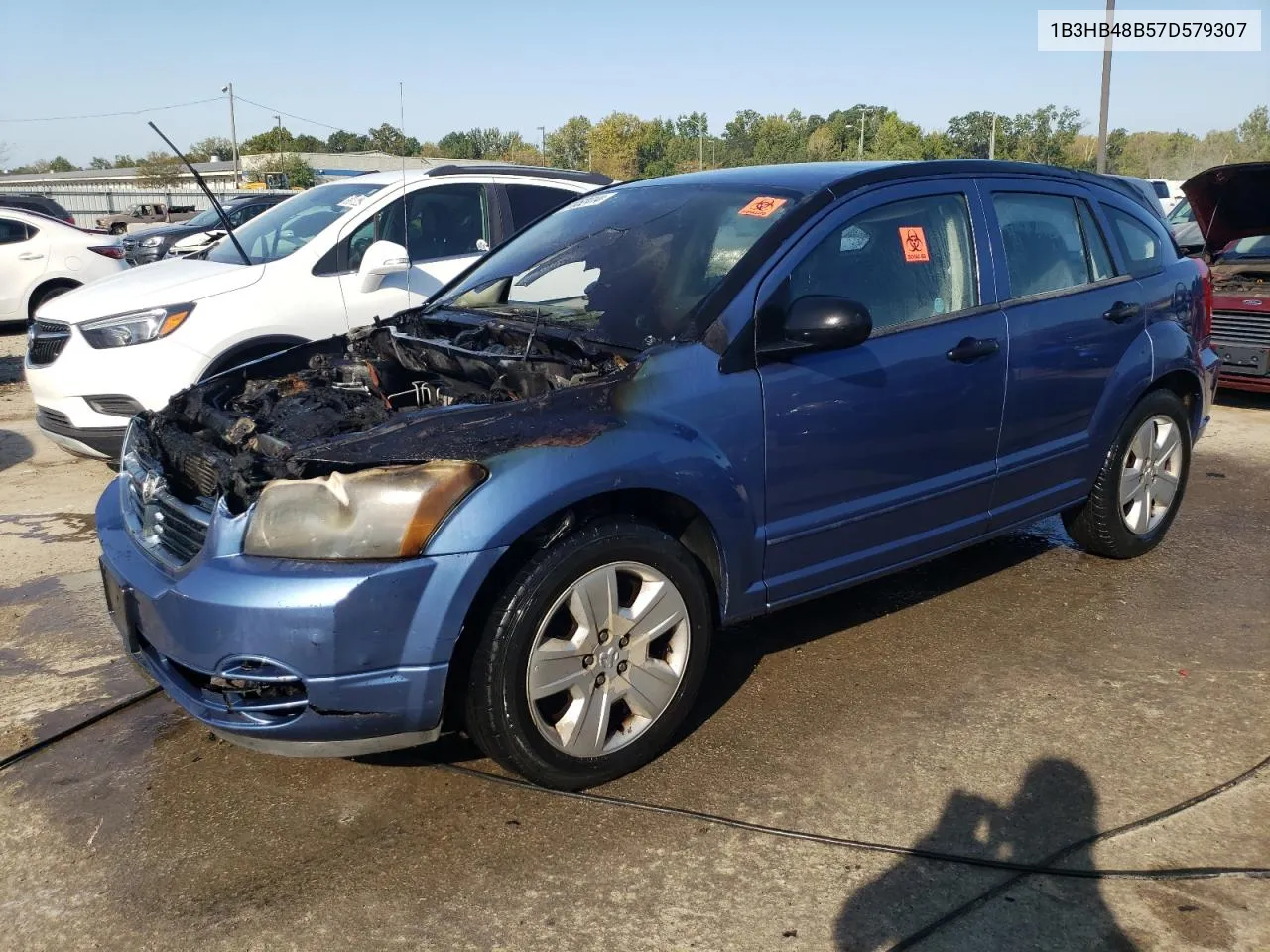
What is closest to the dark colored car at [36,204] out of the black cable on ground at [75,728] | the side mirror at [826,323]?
Answer: the black cable on ground at [75,728]

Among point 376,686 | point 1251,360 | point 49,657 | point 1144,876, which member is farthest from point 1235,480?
point 49,657

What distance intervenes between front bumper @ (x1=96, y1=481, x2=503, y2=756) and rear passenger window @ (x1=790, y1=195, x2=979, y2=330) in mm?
1579

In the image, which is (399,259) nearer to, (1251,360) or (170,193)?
(1251,360)

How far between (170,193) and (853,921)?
4987cm

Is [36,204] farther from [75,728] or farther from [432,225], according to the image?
[75,728]

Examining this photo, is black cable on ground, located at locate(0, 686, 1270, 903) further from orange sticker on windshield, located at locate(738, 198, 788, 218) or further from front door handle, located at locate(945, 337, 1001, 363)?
orange sticker on windshield, located at locate(738, 198, 788, 218)

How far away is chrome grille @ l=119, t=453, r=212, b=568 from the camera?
2.97 metres

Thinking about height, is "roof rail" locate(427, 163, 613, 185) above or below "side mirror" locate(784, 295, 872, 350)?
above

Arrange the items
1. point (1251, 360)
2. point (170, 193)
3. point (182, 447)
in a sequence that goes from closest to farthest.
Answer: point (182, 447)
point (1251, 360)
point (170, 193)

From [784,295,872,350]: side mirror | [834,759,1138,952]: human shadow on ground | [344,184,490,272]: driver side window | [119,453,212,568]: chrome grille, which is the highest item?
[344,184,490,272]: driver side window

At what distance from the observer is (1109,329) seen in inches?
176

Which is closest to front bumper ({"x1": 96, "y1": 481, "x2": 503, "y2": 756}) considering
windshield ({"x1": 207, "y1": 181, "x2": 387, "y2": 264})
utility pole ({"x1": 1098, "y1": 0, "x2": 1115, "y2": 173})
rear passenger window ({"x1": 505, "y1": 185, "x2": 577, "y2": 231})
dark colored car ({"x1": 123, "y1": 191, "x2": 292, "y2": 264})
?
windshield ({"x1": 207, "y1": 181, "x2": 387, "y2": 264})

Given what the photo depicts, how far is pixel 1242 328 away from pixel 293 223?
23.1 feet

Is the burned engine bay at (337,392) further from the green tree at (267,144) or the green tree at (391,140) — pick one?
the green tree at (267,144)
